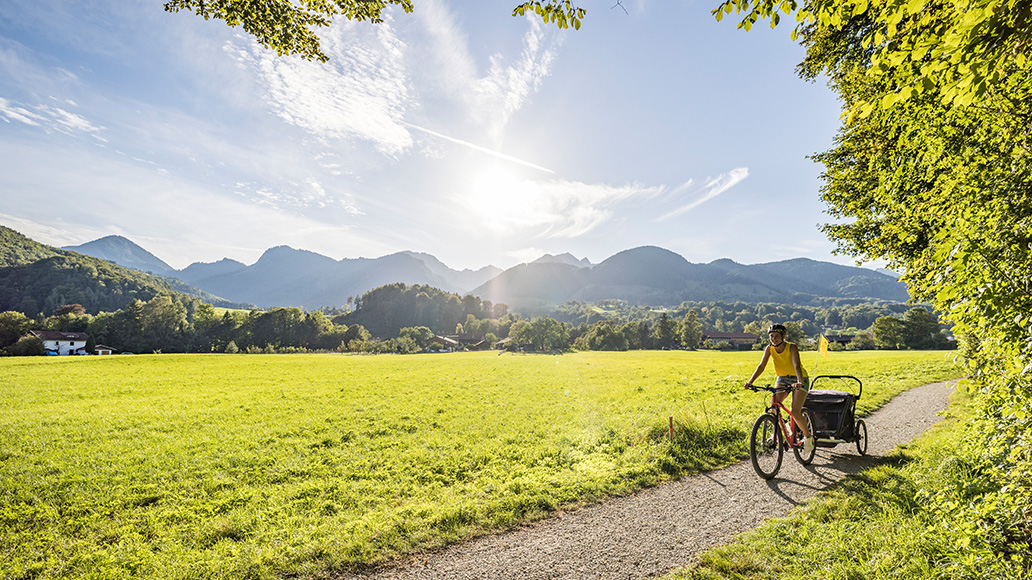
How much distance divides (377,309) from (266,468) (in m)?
174

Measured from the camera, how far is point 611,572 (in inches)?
193

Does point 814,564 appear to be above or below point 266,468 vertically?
above

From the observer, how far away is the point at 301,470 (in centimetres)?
991

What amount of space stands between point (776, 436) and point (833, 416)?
60.0 inches

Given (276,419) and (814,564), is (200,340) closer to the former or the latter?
(276,419)

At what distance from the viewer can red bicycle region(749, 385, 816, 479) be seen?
7.71 m

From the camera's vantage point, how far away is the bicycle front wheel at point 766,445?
769 cm

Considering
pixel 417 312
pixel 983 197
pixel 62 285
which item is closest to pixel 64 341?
pixel 62 285

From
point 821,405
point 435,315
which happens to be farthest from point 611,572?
point 435,315

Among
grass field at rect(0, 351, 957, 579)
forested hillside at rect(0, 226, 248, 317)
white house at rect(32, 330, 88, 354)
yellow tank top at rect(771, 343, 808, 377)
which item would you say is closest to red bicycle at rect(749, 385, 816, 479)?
yellow tank top at rect(771, 343, 808, 377)

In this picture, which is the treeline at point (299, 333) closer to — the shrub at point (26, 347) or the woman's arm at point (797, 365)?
the shrub at point (26, 347)

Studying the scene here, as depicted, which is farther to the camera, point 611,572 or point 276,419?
point 276,419

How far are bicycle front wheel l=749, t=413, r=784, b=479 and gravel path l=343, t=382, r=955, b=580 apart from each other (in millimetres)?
222

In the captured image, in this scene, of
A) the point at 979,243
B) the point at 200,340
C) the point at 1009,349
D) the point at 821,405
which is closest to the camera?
the point at 1009,349
